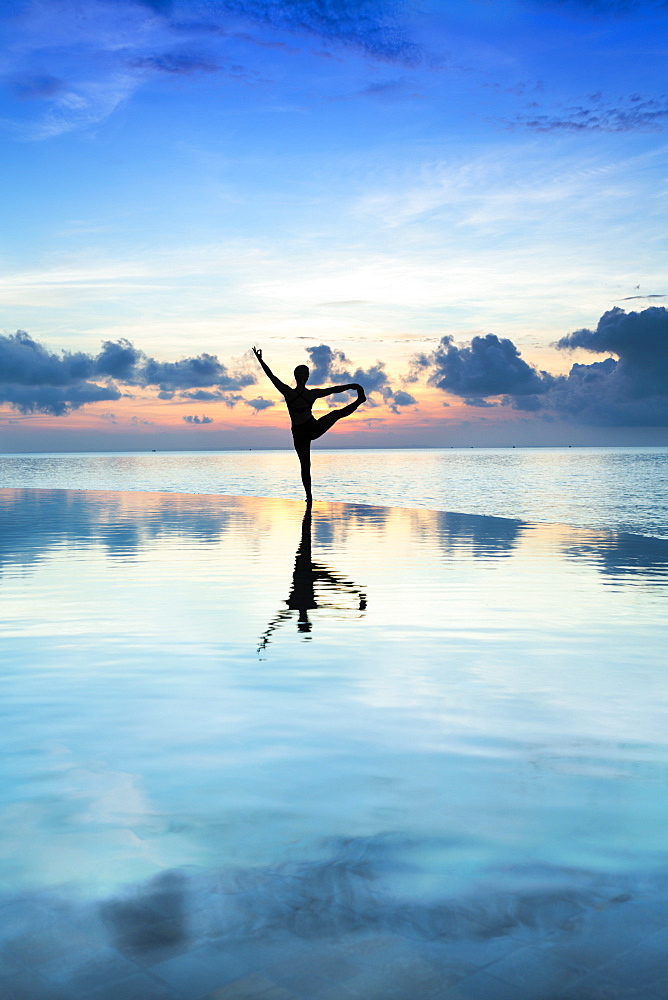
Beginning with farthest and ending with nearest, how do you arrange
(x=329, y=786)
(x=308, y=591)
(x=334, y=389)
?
(x=334, y=389), (x=308, y=591), (x=329, y=786)

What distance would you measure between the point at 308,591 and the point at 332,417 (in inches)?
444

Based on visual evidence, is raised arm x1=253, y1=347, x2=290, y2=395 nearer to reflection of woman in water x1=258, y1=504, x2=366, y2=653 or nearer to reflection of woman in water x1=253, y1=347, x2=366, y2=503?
reflection of woman in water x1=253, y1=347, x2=366, y2=503

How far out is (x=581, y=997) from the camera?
95.0 inches

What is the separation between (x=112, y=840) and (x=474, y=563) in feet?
29.4

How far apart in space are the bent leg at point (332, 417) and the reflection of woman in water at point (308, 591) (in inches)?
292

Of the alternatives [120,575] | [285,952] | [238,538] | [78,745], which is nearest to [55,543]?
[238,538]

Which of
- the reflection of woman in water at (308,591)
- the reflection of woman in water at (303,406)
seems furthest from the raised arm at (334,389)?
the reflection of woman in water at (308,591)

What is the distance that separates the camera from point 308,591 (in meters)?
9.46

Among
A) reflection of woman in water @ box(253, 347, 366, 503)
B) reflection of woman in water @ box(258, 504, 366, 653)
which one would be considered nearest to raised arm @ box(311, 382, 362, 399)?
reflection of woman in water @ box(253, 347, 366, 503)

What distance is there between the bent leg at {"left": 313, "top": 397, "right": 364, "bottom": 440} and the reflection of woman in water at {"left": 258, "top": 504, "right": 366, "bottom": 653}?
741cm

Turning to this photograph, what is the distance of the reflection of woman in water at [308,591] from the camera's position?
7.72 m

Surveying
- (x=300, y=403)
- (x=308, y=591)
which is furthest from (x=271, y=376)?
(x=308, y=591)

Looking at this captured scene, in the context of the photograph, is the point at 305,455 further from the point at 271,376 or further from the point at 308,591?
the point at 308,591

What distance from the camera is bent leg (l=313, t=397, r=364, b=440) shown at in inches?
776
